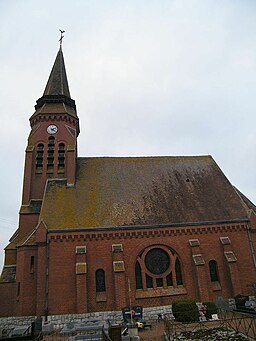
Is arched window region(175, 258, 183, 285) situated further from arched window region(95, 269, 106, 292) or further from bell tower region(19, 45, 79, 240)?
bell tower region(19, 45, 79, 240)

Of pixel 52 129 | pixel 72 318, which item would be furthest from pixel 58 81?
pixel 72 318

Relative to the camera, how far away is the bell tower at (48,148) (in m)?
29.2

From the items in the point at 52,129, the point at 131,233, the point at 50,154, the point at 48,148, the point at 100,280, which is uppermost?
the point at 52,129

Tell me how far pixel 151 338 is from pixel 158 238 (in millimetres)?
10445

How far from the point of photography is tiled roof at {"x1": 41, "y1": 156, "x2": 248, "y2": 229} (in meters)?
26.8

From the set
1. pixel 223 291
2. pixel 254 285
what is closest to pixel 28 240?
pixel 223 291

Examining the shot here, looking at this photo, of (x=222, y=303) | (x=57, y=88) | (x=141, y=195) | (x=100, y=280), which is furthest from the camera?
(x=57, y=88)

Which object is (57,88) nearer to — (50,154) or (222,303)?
(50,154)

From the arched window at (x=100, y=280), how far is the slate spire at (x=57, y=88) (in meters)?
20.1

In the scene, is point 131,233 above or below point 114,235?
above

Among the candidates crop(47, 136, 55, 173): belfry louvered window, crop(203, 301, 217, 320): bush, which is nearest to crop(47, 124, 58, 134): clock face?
crop(47, 136, 55, 173): belfry louvered window

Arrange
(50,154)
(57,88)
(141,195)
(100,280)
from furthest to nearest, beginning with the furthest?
(57,88)
(50,154)
(141,195)
(100,280)

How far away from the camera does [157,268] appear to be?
85.3ft

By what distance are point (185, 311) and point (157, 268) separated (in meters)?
5.73
